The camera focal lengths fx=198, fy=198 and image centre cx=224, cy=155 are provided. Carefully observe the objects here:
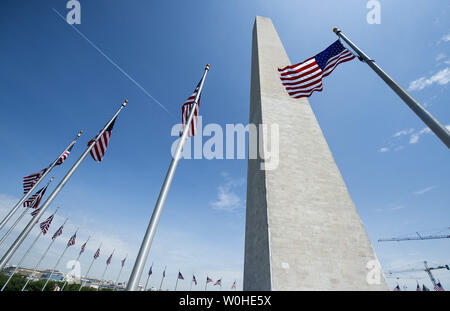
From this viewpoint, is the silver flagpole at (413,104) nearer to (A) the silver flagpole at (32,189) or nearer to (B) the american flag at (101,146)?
(B) the american flag at (101,146)

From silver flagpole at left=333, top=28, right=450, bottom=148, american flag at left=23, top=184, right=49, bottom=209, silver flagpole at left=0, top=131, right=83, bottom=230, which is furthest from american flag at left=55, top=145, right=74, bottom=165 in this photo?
silver flagpole at left=333, top=28, right=450, bottom=148

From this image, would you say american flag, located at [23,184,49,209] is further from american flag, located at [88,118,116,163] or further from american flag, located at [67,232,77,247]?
american flag, located at [67,232,77,247]

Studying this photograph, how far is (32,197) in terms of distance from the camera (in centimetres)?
1430

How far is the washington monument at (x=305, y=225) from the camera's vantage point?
761cm

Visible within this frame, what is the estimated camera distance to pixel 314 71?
25.5ft

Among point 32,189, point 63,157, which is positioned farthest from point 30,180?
point 63,157

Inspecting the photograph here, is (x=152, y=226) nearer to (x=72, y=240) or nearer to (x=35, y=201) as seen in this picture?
(x=35, y=201)

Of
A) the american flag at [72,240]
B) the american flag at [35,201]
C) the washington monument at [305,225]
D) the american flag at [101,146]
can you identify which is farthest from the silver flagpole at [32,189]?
the american flag at [72,240]

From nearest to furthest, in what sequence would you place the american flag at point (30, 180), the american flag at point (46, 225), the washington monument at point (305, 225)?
the washington monument at point (305, 225) → the american flag at point (30, 180) → the american flag at point (46, 225)

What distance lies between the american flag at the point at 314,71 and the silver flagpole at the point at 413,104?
0.71 metres

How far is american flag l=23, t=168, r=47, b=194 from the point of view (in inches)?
489

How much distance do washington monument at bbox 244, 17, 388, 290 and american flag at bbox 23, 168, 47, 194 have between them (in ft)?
44.6
